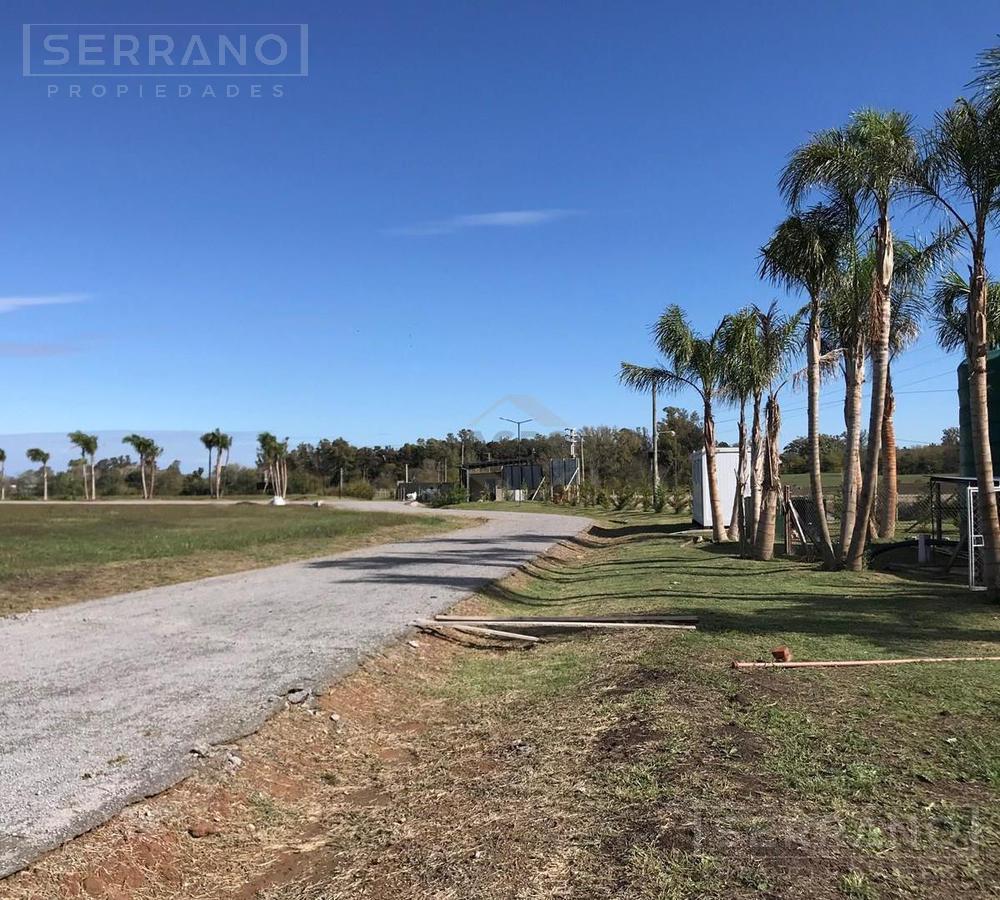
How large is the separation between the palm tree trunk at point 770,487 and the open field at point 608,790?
9.36m

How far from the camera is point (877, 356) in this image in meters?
14.5

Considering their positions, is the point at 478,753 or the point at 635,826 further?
the point at 478,753

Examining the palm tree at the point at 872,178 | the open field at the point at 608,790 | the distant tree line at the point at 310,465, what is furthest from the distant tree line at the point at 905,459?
the open field at the point at 608,790

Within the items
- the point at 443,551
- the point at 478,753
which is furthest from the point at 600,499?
the point at 478,753

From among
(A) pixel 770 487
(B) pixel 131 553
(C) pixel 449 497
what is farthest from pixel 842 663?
(C) pixel 449 497

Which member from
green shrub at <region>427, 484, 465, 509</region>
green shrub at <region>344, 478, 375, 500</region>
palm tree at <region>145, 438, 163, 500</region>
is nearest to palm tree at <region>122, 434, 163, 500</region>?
palm tree at <region>145, 438, 163, 500</region>

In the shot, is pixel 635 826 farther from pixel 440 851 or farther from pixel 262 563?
pixel 262 563

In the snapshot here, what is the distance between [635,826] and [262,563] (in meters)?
17.0

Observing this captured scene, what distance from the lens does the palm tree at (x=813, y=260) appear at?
1581 cm

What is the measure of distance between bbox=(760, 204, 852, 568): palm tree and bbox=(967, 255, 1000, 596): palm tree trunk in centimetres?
431

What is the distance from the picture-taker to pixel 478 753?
6094 millimetres

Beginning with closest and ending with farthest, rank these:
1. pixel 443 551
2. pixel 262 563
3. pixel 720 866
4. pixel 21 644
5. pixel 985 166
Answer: pixel 720 866 → pixel 21 644 → pixel 985 166 → pixel 262 563 → pixel 443 551

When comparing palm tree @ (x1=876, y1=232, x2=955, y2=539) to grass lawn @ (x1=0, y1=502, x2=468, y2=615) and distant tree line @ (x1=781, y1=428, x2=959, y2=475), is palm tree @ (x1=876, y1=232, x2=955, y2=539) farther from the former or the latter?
distant tree line @ (x1=781, y1=428, x2=959, y2=475)

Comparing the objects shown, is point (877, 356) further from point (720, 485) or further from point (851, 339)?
point (720, 485)
